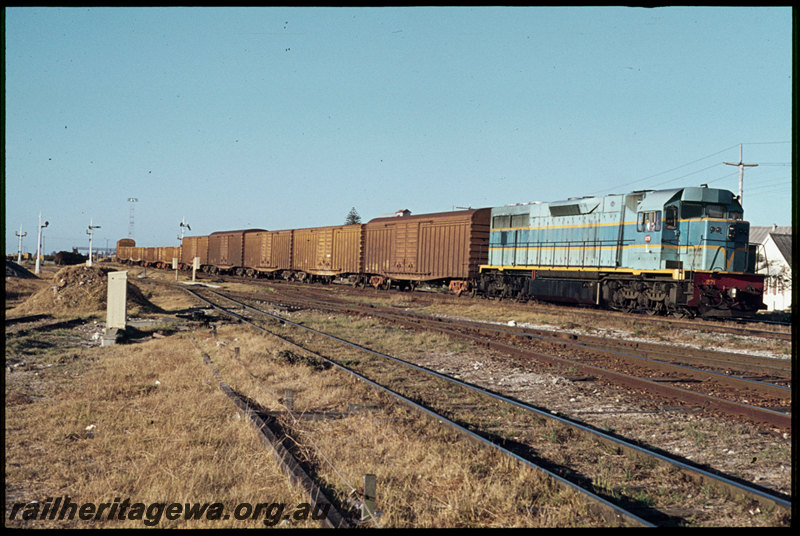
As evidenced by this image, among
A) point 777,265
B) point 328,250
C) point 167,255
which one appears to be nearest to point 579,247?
point 328,250

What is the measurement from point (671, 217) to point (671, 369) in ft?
30.8

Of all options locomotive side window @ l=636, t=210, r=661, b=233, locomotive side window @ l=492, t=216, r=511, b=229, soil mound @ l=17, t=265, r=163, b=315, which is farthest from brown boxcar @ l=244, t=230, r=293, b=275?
locomotive side window @ l=636, t=210, r=661, b=233

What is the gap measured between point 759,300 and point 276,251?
34150 mm

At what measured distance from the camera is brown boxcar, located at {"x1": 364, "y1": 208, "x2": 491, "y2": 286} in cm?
2762

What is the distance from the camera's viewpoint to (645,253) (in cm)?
1969

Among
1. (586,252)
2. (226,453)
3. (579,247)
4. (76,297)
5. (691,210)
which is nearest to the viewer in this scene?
(226,453)

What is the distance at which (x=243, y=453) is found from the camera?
19.4 ft

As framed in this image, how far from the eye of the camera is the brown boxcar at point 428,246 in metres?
27.6

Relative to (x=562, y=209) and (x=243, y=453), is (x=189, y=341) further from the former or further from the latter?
(x=562, y=209)

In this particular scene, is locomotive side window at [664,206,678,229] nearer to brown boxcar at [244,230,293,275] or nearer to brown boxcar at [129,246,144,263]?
brown boxcar at [244,230,293,275]

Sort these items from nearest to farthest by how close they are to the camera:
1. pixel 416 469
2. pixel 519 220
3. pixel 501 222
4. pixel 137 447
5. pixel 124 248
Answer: pixel 416 469, pixel 137 447, pixel 519 220, pixel 501 222, pixel 124 248

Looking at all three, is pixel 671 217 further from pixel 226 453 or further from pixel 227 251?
pixel 227 251

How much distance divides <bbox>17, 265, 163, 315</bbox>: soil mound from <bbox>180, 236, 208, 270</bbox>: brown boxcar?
36.6 metres

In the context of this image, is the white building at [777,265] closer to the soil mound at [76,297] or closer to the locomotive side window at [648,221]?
the locomotive side window at [648,221]
